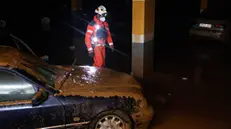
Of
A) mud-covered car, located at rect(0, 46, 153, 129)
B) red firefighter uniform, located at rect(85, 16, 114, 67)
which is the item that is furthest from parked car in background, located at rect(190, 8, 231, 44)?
mud-covered car, located at rect(0, 46, 153, 129)

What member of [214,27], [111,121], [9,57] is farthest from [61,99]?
[214,27]

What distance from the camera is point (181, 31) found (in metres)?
17.6

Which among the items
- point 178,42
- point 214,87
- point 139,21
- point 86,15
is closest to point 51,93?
point 214,87

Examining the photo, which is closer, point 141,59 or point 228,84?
point 228,84

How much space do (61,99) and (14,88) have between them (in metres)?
0.61

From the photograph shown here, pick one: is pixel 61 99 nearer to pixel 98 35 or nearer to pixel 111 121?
pixel 111 121

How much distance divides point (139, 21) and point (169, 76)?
4.85 m

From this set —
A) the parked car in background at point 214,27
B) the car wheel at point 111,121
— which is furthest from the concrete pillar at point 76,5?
the car wheel at point 111,121

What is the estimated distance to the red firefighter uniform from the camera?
7.40 metres

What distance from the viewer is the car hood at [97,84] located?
4.44 metres

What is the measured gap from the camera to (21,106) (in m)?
4.08

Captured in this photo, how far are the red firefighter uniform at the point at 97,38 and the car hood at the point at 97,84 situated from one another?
7.02 ft

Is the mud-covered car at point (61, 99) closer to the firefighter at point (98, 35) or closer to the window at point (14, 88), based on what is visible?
the window at point (14, 88)

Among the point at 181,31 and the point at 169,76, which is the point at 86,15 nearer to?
the point at 181,31
